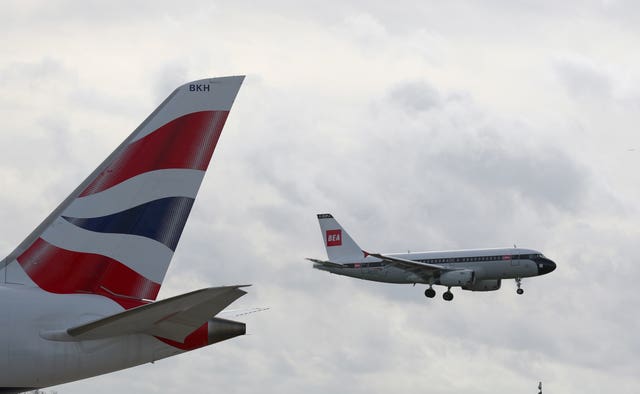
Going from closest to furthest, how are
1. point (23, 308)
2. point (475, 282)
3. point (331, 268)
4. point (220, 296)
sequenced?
point (220, 296) → point (23, 308) → point (475, 282) → point (331, 268)

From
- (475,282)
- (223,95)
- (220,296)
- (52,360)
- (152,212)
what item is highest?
(475,282)

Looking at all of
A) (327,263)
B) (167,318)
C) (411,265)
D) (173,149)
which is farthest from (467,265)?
(167,318)

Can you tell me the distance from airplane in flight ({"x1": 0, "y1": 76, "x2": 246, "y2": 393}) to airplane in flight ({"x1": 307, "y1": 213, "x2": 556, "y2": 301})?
82.1 metres

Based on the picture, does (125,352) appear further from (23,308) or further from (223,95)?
(223,95)

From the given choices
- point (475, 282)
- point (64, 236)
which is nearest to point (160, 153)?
point (64, 236)

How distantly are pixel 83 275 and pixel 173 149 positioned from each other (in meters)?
2.29

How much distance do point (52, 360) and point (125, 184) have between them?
3205 millimetres

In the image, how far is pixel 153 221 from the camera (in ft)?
52.6

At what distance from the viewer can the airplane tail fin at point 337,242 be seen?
108m

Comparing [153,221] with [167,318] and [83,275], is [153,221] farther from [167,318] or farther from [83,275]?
[167,318]

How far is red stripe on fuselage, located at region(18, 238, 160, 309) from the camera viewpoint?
15047 millimetres

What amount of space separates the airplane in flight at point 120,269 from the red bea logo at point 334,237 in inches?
3781

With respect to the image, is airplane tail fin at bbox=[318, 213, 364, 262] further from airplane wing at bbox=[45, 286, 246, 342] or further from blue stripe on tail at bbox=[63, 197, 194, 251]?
airplane wing at bbox=[45, 286, 246, 342]

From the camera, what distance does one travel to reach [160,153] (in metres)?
16.3
